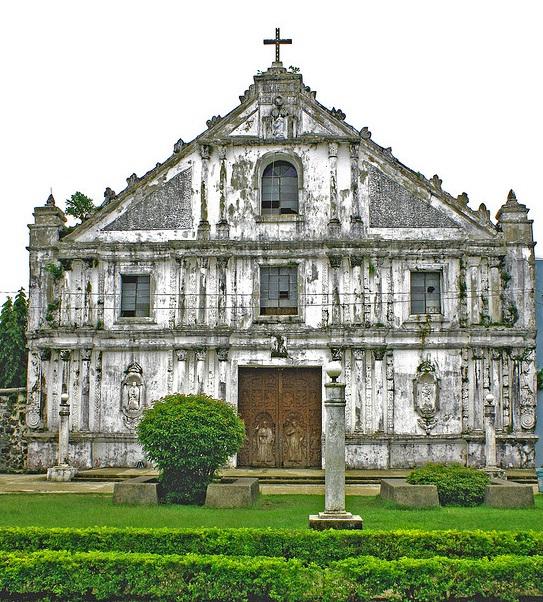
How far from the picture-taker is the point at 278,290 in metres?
28.6

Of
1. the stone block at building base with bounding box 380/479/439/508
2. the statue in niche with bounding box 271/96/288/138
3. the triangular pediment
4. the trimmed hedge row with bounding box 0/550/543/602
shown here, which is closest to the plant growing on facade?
the triangular pediment

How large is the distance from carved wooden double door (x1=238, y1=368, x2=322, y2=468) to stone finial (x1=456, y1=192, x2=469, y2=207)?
7.34 m

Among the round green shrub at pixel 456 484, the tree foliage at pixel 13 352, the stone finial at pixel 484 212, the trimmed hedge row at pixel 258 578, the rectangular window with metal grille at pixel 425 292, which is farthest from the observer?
the tree foliage at pixel 13 352

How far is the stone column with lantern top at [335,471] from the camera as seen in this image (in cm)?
1518

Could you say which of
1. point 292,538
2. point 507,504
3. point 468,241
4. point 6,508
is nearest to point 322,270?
point 468,241

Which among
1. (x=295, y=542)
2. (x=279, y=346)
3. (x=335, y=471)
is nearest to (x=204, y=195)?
(x=279, y=346)

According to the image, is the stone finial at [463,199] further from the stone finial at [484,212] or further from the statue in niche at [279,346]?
the statue in niche at [279,346]

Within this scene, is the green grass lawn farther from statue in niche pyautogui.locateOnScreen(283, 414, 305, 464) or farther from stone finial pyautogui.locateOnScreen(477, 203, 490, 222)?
stone finial pyautogui.locateOnScreen(477, 203, 490, 222)

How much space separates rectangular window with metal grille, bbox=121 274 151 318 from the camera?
95.0 feet

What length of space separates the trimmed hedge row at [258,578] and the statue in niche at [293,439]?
15.3 metres

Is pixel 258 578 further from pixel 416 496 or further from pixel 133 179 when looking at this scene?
pixel 133 179

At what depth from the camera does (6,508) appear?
1864cm

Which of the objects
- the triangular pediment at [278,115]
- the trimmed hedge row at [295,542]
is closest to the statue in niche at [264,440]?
the triangular pediment at [278,115]

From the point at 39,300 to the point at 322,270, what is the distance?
9.36m
